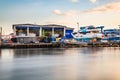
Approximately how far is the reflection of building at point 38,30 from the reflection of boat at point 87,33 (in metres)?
2.94

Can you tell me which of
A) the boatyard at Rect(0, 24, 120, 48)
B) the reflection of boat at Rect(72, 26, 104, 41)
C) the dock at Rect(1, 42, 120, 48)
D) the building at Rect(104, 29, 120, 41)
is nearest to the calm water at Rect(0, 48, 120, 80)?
the dock at Rect(1, 42, 120, 48)

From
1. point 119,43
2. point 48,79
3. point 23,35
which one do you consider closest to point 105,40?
point 119,43

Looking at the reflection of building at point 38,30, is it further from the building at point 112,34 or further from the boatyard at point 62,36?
the building at point 112,34

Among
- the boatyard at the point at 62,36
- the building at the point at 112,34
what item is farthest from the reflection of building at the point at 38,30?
the building at the point at 112,34

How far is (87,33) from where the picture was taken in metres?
99.4

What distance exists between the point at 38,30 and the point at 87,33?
17245mm

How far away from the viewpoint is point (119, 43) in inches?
3713

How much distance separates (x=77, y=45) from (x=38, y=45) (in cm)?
1404

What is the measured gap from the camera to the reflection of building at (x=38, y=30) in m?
92.2

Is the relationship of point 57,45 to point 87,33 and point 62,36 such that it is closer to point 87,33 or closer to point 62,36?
point 62,36

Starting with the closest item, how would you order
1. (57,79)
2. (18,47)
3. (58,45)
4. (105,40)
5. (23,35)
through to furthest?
(57,79) → (18,47) → (58,45) → (23,35) → (105,40)

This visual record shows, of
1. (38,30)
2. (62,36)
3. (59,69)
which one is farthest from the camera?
(62,36)

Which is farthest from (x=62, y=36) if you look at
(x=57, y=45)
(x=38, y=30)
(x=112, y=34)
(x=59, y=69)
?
(x=59, y=69)

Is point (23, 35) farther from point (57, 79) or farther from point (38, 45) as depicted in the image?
point (57, 79)
